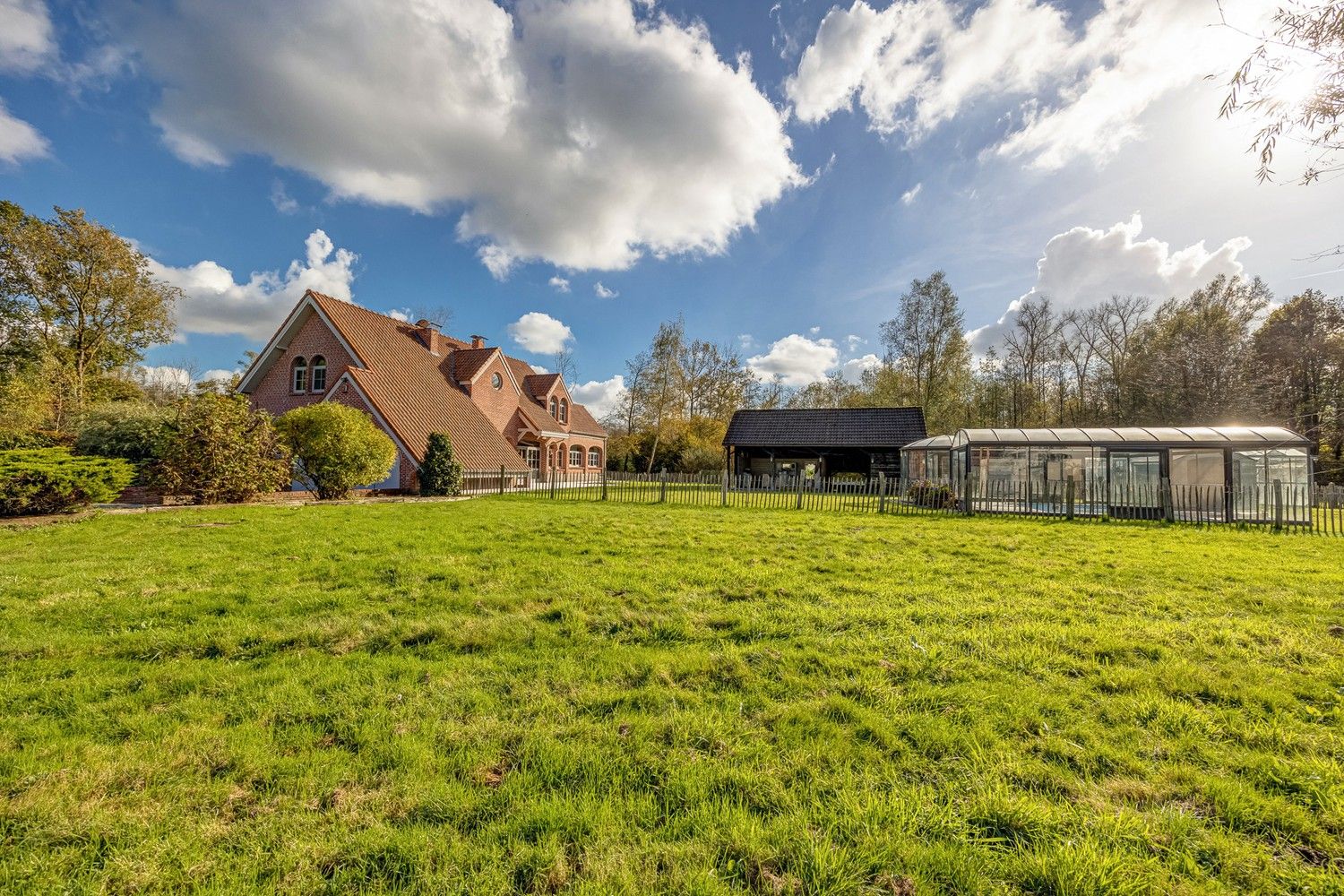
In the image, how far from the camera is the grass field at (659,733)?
6.77 ft

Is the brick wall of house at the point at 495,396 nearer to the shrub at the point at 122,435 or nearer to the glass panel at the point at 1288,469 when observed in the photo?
Result: the shrub at the point at 122,435

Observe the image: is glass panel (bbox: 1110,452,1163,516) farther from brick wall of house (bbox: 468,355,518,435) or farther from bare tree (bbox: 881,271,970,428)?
brick wall of house (bbox: 468,355,518,435)

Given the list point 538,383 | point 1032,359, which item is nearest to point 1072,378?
point 1032,359

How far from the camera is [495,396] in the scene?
2770 centimetres

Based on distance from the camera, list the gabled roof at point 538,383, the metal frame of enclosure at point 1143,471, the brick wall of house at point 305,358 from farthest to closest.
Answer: the gabled roof at point 538,383 → the brick wall of house at point 305,358 → the metal frame of enclosure at point 1143,471

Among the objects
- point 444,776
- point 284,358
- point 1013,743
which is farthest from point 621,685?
point 284,358

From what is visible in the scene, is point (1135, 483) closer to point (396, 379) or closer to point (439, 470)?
point (439, 470)

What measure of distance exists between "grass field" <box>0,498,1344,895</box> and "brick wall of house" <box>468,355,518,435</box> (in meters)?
20.2

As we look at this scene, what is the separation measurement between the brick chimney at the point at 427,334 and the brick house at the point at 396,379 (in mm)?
47

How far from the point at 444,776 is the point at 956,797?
2565mm

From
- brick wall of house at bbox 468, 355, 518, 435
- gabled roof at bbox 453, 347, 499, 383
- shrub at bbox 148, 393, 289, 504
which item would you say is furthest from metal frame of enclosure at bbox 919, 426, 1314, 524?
gabled roof at bbox 453, 347, 499, 383

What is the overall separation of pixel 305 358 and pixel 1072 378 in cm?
4816

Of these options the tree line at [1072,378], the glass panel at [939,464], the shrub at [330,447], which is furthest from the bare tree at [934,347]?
the shrub at [330,447]

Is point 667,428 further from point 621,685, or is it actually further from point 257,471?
point 621,685
